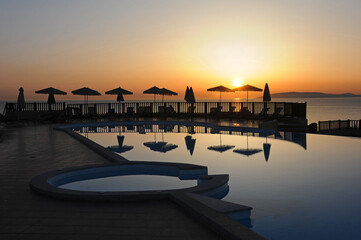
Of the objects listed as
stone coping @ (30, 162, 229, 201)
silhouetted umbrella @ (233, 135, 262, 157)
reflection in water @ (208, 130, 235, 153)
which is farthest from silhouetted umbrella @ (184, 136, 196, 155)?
stone coping @ (30, 162, 229, 201)

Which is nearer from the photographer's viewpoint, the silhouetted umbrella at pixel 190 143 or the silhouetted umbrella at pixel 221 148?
the silhouetted umbrella at pixel 221 148

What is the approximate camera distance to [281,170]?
26.6 ft

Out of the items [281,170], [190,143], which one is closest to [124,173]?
[281,170]

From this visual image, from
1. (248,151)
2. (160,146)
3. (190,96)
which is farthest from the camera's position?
(190,96)

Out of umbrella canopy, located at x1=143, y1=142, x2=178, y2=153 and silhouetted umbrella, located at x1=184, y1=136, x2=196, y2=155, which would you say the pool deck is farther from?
silhouetted umbrella, located at x1=184, y1=136, x2=196, y2=155

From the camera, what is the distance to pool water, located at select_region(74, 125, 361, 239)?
4707 millimetres

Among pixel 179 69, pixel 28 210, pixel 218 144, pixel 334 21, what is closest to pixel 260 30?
pixel 334 21

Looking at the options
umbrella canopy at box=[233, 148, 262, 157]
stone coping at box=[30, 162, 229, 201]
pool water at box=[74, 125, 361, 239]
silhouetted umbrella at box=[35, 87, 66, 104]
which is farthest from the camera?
silhouetted umbrella at box=[35, 87, 66, 104]

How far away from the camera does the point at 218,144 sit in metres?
11.9

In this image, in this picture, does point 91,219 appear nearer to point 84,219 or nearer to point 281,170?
point 84,219

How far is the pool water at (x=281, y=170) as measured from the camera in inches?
185

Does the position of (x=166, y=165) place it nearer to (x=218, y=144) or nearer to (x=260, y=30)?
(x=218, y=144)

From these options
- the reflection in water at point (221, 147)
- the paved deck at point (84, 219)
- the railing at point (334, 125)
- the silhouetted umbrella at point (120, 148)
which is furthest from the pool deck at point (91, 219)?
the railing at point (334, 125)

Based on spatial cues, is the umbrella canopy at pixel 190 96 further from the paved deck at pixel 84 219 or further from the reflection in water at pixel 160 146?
the paved deck at pixel 84 219
